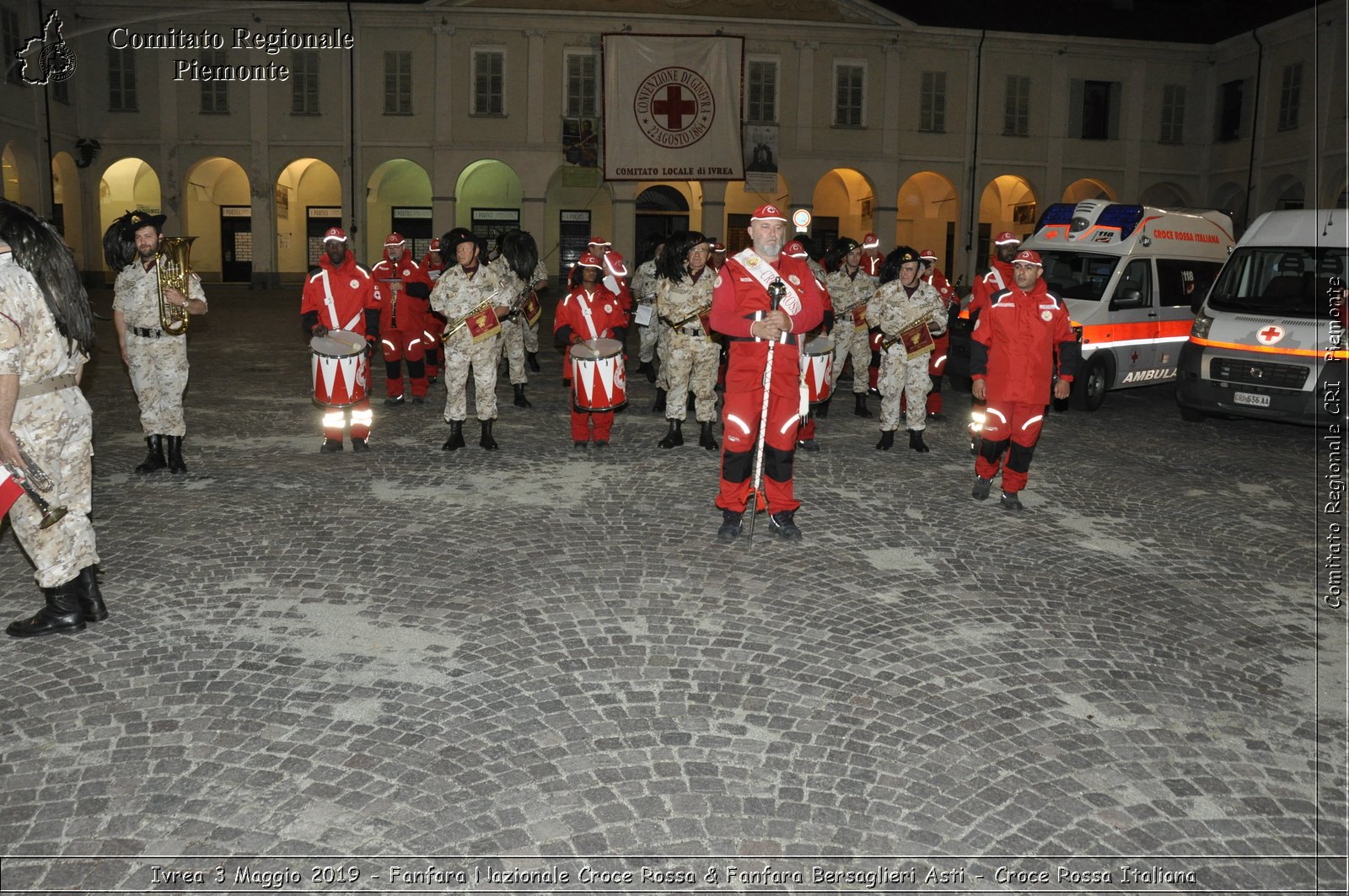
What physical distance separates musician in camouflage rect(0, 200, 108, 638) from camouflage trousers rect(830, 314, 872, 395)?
9.39 metres

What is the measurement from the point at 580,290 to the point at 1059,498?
5.01 meters

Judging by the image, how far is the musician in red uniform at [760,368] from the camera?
7254 mm

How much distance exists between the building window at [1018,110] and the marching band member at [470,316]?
32.8 meters

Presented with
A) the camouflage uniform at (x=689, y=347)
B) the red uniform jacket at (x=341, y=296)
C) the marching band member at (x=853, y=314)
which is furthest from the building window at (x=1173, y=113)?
the red uniform jacket at (x=341, y=296)

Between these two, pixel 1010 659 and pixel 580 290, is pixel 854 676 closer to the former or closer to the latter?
pixel 1010 659

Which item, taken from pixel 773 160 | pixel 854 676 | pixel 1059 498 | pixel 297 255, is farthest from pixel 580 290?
pixel 297 255

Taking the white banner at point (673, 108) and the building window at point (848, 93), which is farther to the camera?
the building window at point (848, 93)

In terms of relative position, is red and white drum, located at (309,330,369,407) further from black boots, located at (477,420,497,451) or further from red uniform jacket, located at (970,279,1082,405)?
red uniform jacket, located at (970,279,1082,405)

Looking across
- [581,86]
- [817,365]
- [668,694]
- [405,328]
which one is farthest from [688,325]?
[581,86]

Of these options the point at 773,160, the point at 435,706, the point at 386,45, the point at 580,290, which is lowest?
the point at 435,706

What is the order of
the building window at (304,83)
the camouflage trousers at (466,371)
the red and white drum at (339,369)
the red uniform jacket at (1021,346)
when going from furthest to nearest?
the building window at (304,83) < the camouflage trousers at (466,371) < the red and white drum at (339,369) < the red uniform jacket at (1021,346)

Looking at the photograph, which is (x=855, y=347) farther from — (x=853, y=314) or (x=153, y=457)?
(x=153, y=457)

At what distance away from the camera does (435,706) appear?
4562mm

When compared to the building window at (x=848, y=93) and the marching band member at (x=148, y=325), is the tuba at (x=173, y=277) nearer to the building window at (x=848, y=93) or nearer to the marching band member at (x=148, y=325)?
the marching band member at (x=148, y=325)
